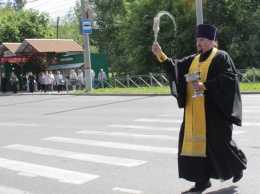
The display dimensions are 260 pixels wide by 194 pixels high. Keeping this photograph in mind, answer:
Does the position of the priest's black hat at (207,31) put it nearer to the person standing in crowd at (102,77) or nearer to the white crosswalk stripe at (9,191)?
the white crosswalk stripe at (9,191)

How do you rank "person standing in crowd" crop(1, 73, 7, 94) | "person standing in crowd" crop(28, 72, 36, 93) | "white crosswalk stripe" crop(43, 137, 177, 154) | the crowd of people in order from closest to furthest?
"white crosswalk stripe" crop(43, 137, 177, 154) → the crowd of people → "person standing in crowd" crop(28, 72, 36, 93) → "person standing in crowd" crop(1, 73, 7, 94)

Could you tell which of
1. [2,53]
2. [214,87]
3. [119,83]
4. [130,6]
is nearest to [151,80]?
[119,83]

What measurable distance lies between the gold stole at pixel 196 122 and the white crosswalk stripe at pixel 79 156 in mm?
2101

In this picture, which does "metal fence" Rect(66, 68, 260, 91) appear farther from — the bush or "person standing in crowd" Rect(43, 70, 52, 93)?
"person standing in crowd" Rect(43, 70, 52, 93)

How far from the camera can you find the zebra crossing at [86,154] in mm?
6375

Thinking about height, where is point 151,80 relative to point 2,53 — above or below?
below

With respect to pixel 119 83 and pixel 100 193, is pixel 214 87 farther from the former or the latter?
pixel 119 83

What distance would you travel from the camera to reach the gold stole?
4.86 metres

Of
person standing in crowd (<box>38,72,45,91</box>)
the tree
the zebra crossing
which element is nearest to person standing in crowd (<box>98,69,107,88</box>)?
person standing in crowd (<box>38,72,45,91</box>)

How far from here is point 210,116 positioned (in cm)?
485

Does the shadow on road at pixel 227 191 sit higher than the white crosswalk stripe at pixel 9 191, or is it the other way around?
the shadow on road at pixel 227 191

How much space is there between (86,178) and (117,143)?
2584mm

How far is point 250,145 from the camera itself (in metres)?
7.78

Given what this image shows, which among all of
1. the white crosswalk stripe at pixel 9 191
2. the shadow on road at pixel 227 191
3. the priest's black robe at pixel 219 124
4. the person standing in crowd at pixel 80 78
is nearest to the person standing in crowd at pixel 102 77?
the person standing in crowd at pixel 80 78
